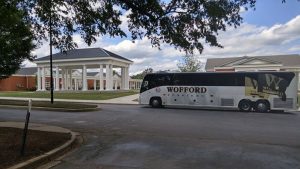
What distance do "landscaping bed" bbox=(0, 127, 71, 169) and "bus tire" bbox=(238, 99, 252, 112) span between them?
16984 millimetres

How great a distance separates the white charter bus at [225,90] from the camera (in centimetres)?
2461

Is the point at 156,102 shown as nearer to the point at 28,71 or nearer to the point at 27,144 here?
the point at 27,144

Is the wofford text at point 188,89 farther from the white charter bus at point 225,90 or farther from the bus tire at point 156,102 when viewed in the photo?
the bus tire at point 156,102

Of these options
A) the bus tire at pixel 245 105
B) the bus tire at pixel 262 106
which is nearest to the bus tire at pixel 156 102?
the bus tire at pixel 245 105

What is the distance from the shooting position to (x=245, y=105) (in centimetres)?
2534

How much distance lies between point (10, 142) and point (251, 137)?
791 centimetres

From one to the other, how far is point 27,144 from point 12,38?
13189mm

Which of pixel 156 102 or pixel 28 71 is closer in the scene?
pixel 156 102

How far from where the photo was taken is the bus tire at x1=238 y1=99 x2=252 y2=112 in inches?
995

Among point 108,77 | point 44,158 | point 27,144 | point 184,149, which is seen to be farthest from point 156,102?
point 108,77

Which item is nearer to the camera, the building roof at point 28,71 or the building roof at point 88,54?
the building roof at point 88,54

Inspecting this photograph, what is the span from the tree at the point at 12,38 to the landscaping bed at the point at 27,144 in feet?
12.5

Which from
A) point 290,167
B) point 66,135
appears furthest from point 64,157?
point 290,167

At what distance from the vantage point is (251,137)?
12117 millimetres
